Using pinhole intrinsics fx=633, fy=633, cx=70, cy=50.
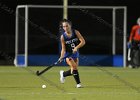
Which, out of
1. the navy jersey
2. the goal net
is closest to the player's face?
the navy jersey

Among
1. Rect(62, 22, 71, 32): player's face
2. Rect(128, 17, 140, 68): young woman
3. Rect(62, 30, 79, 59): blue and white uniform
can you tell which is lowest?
Rect(128, 17, 140, 68): young woman

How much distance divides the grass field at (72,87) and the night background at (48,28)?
490 centimetres

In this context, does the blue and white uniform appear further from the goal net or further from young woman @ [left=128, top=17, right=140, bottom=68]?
the goal net

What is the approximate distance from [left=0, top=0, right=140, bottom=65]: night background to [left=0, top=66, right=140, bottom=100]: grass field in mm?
4901

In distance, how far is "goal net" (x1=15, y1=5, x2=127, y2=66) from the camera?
1122 inches

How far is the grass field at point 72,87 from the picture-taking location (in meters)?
14.6

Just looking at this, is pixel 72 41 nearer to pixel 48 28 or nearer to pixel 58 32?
pixel 58 32

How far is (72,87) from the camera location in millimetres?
17453

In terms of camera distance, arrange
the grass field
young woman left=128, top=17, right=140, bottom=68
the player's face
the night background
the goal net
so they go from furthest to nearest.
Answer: the night background
the goal net
young woman left=128, top=17, right=140, bottom=68
the player's face
the grass field

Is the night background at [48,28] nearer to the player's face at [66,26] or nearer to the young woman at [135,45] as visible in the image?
the young woman at [135,45]

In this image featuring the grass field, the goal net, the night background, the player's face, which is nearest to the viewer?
the grass field

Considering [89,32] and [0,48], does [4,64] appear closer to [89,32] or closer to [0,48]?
[0,48]

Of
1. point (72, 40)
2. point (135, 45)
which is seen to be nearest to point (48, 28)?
point (135, 45)

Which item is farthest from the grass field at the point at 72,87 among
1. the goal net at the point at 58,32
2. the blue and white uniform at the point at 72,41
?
the goal net at the point at 58,32
